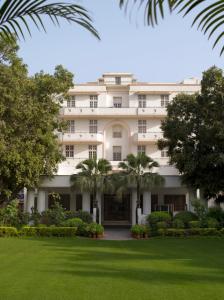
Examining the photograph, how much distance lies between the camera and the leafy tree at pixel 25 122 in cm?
2662

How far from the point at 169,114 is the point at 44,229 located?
1123 centimetres

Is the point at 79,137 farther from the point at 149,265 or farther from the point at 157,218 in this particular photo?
the point at 149,265

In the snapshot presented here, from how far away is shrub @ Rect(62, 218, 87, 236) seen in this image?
28094 millimetres

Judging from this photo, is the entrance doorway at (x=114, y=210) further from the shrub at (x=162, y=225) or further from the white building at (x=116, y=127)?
the shrub at (x=162, y=225)

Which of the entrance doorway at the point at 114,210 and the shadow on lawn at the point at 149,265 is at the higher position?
the entrance doorway at the point at 114,210

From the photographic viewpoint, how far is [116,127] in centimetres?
4472

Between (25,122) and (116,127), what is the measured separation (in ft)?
57.5

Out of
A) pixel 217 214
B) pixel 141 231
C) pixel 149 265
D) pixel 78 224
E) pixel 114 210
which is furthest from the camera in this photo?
pixel 114 210

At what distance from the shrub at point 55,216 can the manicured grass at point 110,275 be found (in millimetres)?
11470

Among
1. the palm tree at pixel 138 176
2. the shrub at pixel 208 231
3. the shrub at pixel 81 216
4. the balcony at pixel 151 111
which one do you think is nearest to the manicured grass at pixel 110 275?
the shrub at pixel 208 231

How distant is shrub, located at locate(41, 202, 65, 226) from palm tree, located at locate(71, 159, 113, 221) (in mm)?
3263

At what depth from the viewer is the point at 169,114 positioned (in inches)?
1240

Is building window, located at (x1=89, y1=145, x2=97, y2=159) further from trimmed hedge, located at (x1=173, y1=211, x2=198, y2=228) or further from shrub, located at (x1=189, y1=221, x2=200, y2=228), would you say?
shrub, located at (x1=189, y1=221, x2=200, y2=228)

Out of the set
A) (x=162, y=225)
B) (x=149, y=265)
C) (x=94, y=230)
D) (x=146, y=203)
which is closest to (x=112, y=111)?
(x=146, y=203)
